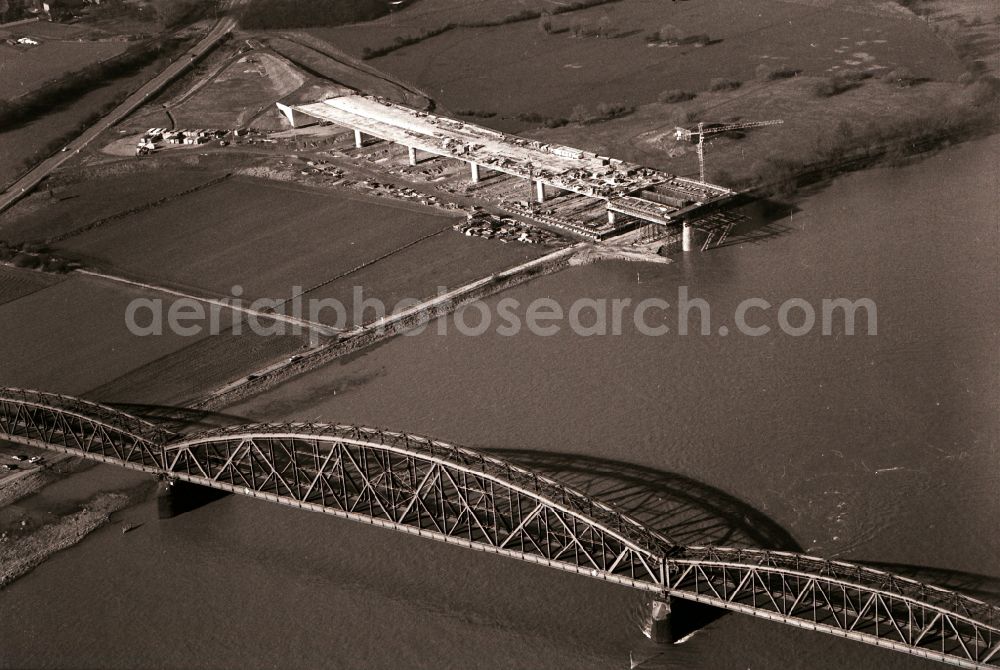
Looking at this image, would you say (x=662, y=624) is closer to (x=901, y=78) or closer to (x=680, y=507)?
(x=680, y=507)

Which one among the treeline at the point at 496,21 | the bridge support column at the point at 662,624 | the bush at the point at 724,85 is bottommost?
the bridge support column at the point at 662,624

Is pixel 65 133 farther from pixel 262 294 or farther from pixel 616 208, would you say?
pixel 616 208

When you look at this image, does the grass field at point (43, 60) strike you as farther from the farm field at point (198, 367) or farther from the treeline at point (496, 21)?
the farm field at point (198, 367)

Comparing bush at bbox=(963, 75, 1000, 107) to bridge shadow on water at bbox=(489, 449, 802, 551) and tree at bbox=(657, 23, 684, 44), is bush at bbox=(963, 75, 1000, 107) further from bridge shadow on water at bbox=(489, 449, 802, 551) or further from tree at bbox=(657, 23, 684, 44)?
bridge shadow on water at bbox=(489, 449, 802, 551)

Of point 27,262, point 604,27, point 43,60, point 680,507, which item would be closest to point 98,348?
point 27,262

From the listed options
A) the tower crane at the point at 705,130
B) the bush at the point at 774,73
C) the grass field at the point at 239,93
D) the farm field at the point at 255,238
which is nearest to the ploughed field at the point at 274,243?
the farm field at the point at 255,238

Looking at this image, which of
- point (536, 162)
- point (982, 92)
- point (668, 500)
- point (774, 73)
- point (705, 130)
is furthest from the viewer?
point (774, 73)
